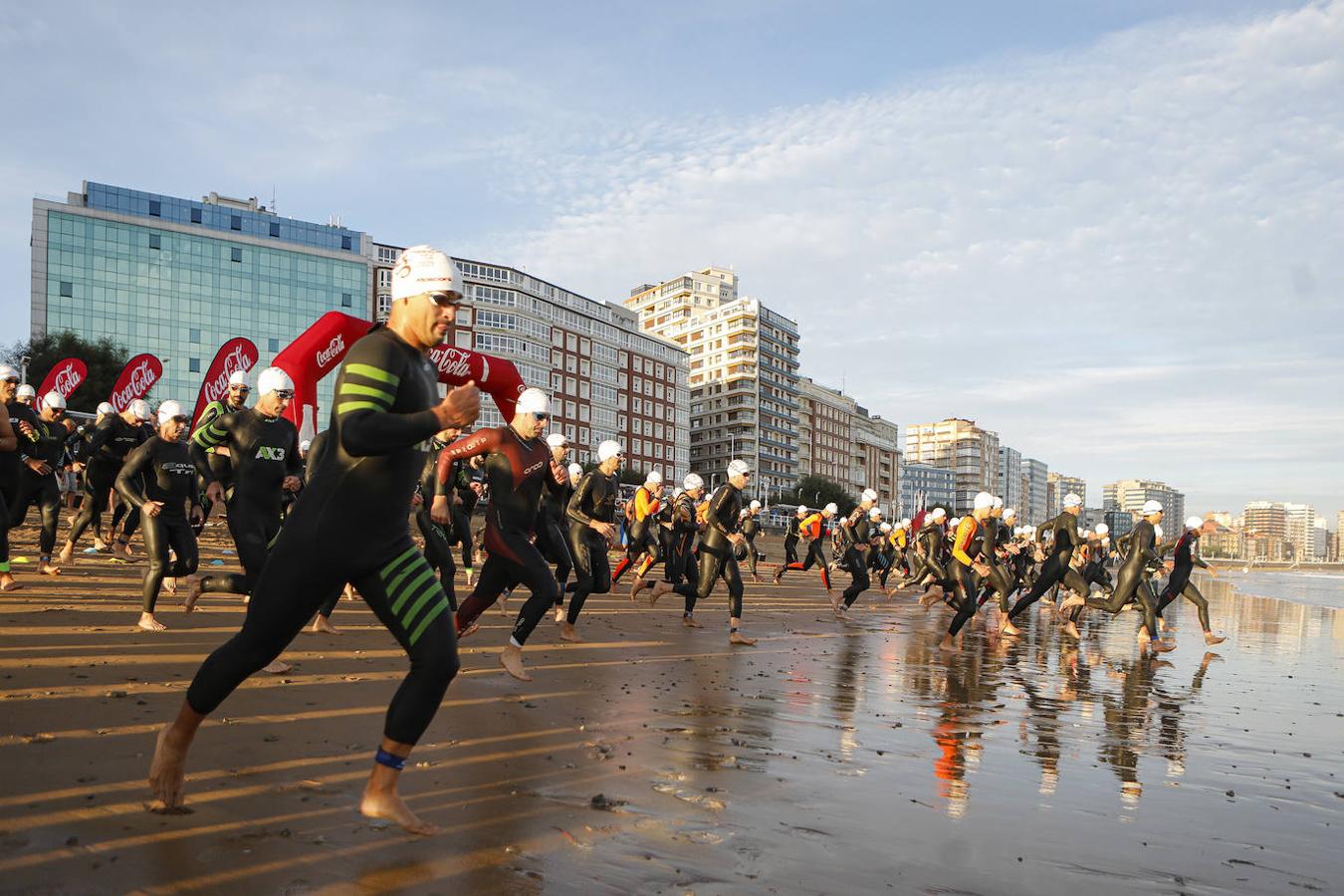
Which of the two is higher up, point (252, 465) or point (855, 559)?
point (252, 465)

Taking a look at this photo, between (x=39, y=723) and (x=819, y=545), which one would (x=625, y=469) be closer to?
(x=819, y=545)

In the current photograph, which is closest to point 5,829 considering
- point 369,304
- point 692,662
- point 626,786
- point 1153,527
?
point 626,786

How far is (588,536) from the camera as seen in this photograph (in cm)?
1177

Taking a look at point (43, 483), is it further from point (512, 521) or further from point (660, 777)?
point (660, 777)

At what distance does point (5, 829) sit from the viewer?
11.7 feet

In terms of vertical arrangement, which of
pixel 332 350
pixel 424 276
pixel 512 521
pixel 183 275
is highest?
pixel 183 275

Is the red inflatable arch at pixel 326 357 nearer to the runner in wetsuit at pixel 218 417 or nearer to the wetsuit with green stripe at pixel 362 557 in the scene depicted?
the runner in wetsuit at pixel 218 417

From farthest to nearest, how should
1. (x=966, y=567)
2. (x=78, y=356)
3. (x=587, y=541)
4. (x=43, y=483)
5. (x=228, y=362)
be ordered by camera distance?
(x=78, y=356) < (x=228, y=362) < (x=966, y=567) < (x=43, y=483) < (x=587, y=541)

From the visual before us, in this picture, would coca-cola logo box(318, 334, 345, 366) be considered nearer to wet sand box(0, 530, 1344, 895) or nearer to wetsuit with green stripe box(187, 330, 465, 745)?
wet sand box(0, 530, 1344, 895)

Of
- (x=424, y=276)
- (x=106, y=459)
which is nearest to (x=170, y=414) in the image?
(x=106, y=459)

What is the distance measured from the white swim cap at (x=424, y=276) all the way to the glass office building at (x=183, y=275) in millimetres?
83351

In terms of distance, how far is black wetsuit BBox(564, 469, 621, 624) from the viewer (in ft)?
35.7

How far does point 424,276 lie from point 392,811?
2156mm

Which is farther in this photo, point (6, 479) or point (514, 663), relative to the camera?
point (6, 479)
